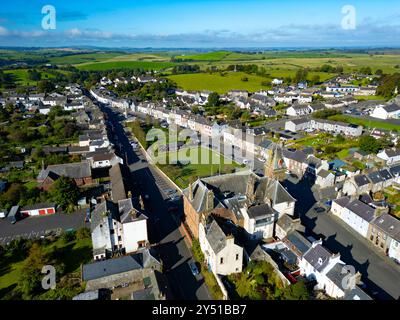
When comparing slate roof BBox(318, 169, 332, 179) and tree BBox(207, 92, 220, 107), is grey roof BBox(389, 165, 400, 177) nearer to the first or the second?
slate roof BBox(318, 169, 332, 179)

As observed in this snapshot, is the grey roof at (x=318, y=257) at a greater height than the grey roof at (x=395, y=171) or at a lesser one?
lesser

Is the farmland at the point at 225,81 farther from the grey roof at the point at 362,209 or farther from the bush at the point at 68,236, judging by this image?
the bush at the point at 68,236

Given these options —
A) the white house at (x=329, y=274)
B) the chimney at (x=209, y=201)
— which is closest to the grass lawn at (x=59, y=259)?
the chimney at (x=209, y=201)

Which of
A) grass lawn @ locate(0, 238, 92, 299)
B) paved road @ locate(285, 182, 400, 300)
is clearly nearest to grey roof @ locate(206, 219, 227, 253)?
paved road @ locate(285, 182, 400, 300)

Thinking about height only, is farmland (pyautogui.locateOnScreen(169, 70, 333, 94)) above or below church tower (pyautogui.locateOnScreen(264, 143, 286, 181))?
above

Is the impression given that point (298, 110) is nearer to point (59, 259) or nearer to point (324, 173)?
point (324, 173)

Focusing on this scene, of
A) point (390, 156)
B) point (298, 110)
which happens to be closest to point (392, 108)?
point (298, 110)
